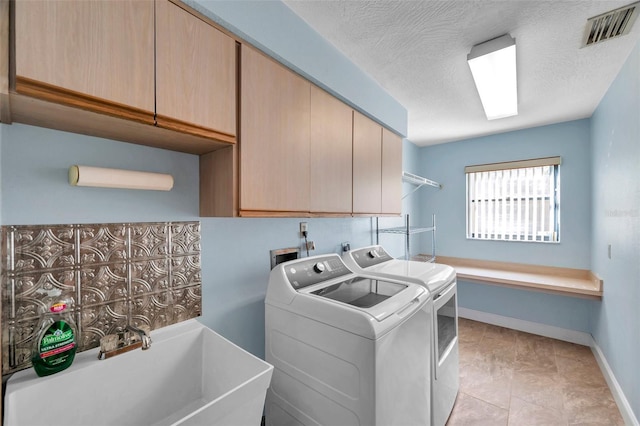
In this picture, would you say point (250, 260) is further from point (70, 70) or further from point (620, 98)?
point (620, 98)

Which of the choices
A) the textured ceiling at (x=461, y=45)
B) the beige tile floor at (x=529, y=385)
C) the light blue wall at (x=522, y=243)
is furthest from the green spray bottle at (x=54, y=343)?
the light blue wall at (x=522, y=243)

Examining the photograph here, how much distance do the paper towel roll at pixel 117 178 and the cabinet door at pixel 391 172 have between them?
1.68m

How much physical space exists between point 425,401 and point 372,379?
2.33 feet

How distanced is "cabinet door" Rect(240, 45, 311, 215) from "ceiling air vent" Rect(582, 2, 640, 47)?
1683mm

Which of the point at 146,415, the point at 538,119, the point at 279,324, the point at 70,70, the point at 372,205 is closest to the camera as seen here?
the point at 70,70

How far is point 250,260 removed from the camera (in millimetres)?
1601

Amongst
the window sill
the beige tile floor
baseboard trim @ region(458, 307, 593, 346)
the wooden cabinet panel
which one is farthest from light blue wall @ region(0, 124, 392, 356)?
baseboard trim @ region(458, 307, 593, 346)

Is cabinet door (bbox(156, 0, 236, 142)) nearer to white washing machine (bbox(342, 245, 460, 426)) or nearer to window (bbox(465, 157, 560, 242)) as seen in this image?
white washing machine (bbox(342, 245, 460, 426))

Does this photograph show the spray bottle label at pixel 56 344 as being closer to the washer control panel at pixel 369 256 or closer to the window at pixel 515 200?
the washer control panel at pixel 369 256

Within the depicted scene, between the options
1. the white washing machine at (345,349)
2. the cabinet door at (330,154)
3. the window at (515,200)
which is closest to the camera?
the white washing machine at (345,349)

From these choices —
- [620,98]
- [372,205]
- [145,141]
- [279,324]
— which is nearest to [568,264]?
[620,98]

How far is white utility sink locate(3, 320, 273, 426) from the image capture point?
83 centimetres

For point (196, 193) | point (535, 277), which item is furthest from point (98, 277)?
point (535, 277)

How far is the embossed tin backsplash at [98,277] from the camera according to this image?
2.99ft
